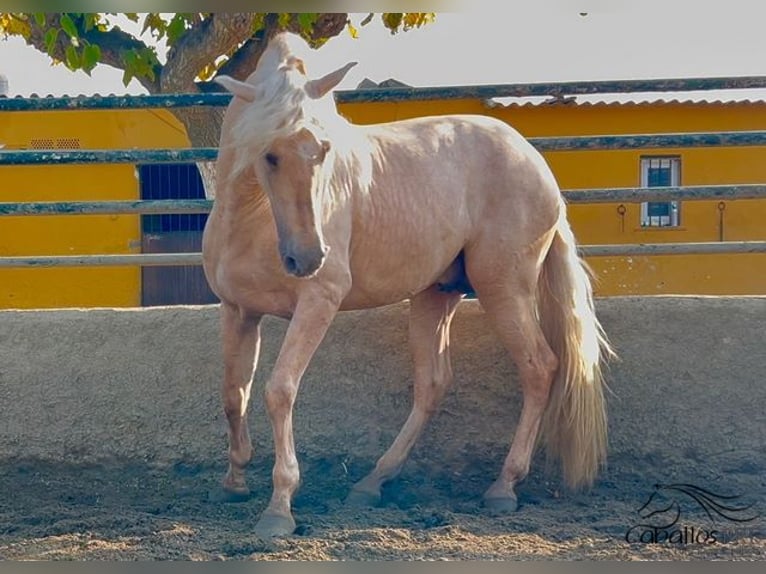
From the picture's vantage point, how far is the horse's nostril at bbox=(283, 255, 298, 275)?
399 cm

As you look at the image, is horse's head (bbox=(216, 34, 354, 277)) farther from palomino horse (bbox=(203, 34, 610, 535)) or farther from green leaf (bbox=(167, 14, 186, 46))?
green leaf (bbox=(167, 14, 186, 46))

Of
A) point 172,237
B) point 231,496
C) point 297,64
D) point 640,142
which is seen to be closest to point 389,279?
point 297,64

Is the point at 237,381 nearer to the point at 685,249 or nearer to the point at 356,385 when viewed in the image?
the point at 356,385

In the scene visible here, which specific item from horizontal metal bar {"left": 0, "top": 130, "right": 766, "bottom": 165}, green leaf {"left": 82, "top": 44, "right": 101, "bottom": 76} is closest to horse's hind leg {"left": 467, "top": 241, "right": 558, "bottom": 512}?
horizontal metal bar {"left": 0, "top": 130, "right": 766, "bottom": 165}

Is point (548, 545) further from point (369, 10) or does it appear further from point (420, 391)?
point (369, 10)

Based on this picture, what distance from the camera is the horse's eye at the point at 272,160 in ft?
13.3

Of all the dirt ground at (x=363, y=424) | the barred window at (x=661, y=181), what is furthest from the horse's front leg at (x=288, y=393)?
the barred window at (x=661, y=181)

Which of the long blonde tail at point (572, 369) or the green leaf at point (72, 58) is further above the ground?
the green leaf at point (72, 58)

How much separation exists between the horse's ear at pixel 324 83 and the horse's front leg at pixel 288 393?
0.79m

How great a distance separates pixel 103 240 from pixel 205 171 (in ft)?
18.1

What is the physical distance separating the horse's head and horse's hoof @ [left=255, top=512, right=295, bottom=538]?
0.92 m

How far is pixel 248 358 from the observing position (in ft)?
15.8

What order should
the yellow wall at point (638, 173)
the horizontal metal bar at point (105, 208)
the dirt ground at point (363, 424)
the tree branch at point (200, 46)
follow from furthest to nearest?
1. the yellow wall at point (638, 173)
2. the tree branch at point (200, 46)
3. the horizontal metal bar at point (105, 208)
4. the dirt ground at point (363, 424)

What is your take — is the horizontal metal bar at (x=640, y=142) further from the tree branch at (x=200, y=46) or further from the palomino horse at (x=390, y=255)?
the tree branch at (x=200, y=46)
